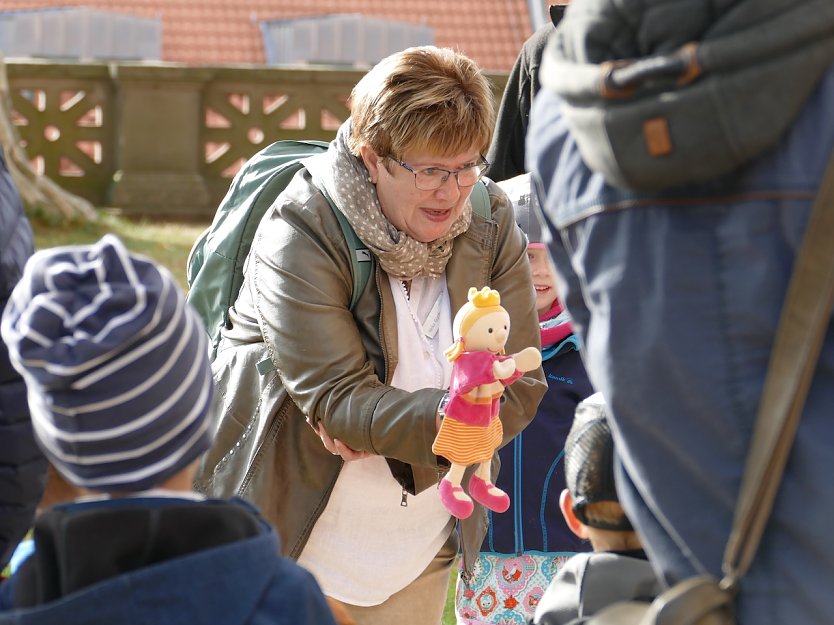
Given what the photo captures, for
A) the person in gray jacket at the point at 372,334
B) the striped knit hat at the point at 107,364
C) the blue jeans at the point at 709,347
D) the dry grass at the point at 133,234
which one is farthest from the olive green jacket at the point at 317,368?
the dry grass at the point at 133,234

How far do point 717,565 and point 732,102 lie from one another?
609mm

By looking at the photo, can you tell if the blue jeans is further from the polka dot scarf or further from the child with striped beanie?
the polka dot scarf

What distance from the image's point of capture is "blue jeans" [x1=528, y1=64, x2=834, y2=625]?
1568mm

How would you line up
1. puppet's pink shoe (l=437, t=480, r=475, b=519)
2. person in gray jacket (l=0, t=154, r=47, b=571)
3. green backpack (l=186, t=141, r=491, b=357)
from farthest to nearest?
green backpack (l=186, t=141, r=491, b=357)
puppet's pink shoe (l=437, t=480, r=475, b=519)
person in gray jacket (l=0, t=154, r=47, b=571)

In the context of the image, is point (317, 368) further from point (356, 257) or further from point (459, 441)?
point (459, 441)

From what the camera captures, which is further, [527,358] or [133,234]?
[133,234]

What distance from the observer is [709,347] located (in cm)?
161

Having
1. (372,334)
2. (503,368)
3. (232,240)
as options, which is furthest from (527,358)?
(232,240)

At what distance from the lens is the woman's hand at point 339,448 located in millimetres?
3061

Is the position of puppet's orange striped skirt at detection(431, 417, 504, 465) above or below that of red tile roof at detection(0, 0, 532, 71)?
below

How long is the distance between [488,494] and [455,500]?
0.44ft

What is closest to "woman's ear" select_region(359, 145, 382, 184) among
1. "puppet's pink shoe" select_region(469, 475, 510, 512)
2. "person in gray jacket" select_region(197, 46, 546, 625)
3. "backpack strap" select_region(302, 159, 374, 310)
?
"person in gray jacket" select_region(197, 46, 546, 625)

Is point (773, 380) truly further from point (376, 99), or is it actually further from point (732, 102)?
point (376, 99)

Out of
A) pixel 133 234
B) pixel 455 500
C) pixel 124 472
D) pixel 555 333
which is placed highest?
pixel 124 472
